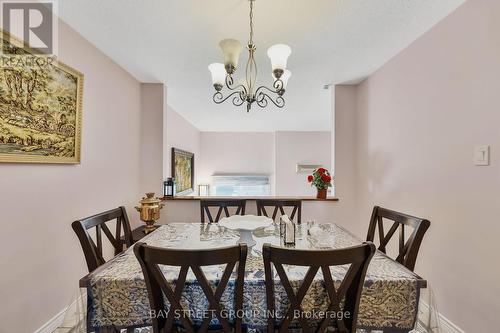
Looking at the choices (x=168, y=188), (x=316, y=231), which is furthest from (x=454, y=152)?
(x=168, y=188)

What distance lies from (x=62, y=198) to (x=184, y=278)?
1.44m

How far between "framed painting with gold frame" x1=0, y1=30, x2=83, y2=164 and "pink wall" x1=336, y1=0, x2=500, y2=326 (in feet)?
9.01

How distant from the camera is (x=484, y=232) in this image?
146cm

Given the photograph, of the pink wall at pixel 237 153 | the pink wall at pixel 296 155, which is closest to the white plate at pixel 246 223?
the pink wall at pixel 296 155

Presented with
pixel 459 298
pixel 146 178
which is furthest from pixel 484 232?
pixel 146 178

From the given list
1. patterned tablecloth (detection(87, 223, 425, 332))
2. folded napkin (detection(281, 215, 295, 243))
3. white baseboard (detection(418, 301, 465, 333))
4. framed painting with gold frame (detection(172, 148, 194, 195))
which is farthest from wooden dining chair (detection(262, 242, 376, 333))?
framed painting with gold frame (detection(172, 148, 194, 195))

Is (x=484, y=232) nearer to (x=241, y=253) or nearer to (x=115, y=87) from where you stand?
(x=241, y=253)

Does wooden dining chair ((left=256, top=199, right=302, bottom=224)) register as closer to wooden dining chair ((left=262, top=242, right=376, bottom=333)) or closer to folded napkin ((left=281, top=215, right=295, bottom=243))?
folded napkin ((left=281, top=215, right=295, bottom=243))

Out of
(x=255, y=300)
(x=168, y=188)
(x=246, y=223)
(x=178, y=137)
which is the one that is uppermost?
(x=178, y=137)

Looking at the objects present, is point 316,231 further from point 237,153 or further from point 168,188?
point 237,153

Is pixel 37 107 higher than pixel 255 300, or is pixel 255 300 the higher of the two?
pixel 37 107

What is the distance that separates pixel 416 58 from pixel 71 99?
109 inches

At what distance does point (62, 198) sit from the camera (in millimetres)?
1807

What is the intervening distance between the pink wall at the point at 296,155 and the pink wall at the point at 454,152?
3661 mm
